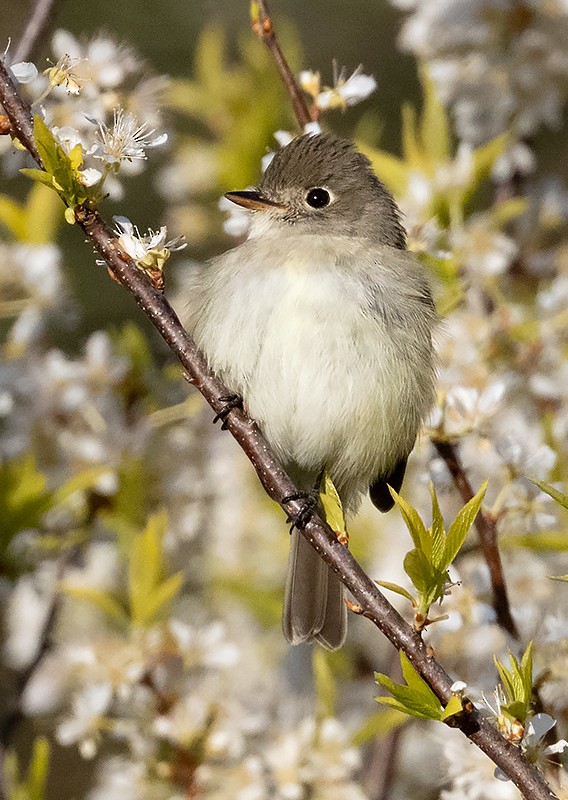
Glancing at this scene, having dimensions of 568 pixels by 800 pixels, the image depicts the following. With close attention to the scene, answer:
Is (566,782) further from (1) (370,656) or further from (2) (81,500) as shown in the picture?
(1) (370,656)

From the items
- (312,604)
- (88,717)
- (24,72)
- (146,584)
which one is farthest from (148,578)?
(24,72)

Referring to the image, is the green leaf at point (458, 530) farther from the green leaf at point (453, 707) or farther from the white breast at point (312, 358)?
the white breast at point (312, 358)

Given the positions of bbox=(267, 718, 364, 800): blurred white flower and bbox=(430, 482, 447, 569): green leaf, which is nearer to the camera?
bbox=(430, 482, 447, 569): green leaf

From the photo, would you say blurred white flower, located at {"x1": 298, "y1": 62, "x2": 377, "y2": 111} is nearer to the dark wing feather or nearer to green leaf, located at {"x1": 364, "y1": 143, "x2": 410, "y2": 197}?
green leaf, located at {"x1": 364, "y1": 143, "x2": 410, "y2": 197}

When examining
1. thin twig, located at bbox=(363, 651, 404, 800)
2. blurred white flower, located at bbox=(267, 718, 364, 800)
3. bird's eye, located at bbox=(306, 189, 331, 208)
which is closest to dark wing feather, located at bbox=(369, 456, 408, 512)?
thin twig, located at bbox=(363, 651, 404, 800)

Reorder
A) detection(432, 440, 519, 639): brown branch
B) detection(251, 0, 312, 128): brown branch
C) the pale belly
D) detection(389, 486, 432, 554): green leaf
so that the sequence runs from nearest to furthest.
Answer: detection(389, 486, 432, 554): green leaf < detection(432, 440, 519, 639): brown branch < detection(251, 0, 312, 128): brown branch < the pale belly

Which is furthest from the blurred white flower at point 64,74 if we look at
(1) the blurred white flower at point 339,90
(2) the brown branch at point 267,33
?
(1) the blurred white flower at point 339,90

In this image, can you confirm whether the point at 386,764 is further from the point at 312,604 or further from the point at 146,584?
the point at 146,584
